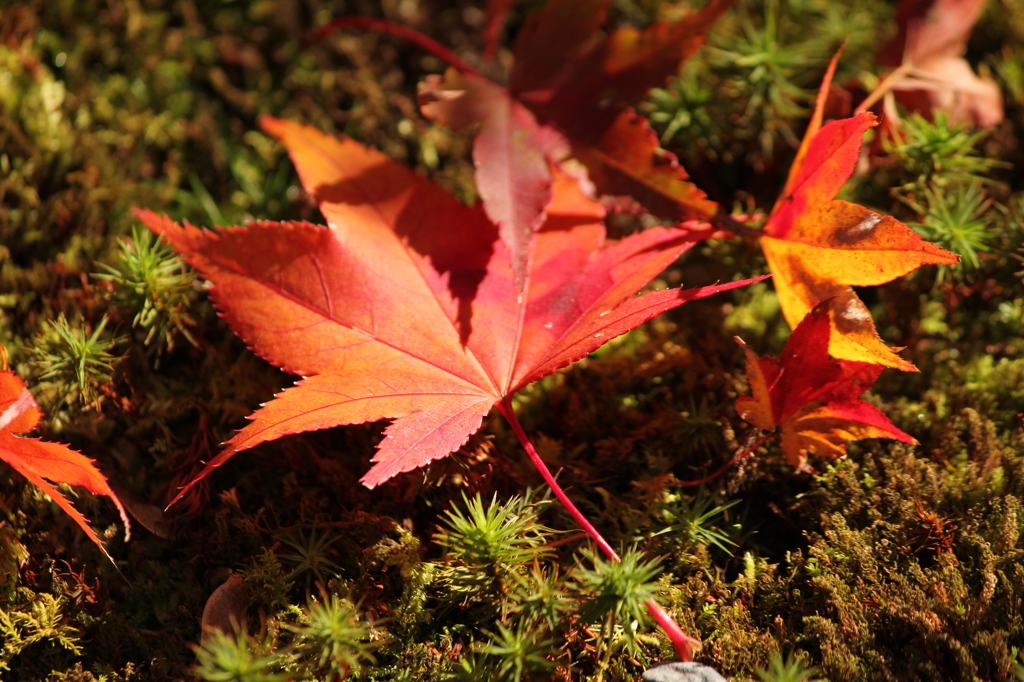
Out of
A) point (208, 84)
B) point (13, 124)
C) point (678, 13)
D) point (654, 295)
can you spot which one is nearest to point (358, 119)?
point (208, 84)

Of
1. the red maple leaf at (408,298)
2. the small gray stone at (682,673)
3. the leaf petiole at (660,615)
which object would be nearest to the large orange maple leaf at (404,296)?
the red maple leaf at (408,298)

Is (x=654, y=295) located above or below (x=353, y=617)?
above

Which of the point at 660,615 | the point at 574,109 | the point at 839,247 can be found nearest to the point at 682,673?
the point at 660,615

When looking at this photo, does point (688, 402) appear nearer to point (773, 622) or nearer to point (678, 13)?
point (773, 622)

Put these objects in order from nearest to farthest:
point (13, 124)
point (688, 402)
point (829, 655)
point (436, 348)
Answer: point (829, 655) → point (436, 348) → point (688, 402) → point (13, 124)

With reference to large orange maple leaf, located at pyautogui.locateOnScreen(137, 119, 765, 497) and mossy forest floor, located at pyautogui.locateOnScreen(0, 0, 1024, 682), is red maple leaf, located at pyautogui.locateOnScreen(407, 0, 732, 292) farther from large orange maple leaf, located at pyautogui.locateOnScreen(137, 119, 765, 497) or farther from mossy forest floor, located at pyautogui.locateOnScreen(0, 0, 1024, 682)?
mossy forest floor, located at pyautogui.locateOnScreen(0, 0, 1024, 682)

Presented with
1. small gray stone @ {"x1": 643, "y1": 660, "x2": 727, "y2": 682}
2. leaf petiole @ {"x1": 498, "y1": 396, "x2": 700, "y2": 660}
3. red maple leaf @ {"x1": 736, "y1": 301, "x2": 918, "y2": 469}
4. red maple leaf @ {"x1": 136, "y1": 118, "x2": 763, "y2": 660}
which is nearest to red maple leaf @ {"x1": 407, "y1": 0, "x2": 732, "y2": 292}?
red maple leaf @ {"x1": 136, "y1": 118, "x2": 763, "y2": 660}
